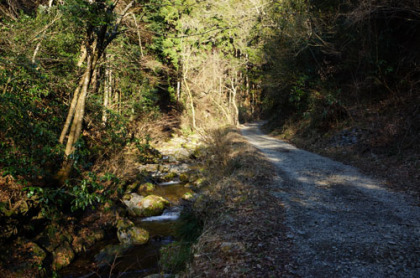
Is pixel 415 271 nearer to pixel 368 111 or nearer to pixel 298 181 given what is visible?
pixel 298 181

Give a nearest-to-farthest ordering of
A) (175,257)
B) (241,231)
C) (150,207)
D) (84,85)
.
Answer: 1. (241,231)
2. (175,257)
3. (84,85)
4. (150,207)

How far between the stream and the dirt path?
3338 millimetres

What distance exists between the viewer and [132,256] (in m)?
6.76

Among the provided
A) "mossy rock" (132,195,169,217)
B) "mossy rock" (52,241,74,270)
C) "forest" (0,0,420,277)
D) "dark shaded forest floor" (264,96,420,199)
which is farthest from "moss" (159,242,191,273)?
"dark shaded forest floor" (264,96,420,199)

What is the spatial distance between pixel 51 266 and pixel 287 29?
1541 cm

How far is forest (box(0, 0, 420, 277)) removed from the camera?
5535 mm

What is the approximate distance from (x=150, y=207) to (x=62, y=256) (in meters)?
3.43

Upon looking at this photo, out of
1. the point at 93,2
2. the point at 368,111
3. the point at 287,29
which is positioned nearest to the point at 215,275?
the point at 93,2

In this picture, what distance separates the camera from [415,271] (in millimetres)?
2902

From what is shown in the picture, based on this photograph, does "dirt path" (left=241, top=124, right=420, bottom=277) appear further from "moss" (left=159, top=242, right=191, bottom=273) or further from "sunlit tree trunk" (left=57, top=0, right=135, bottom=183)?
"sunlit tree trunk" (left=57, top=0, right=135, bottom=183)

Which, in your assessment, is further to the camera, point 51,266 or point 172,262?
point 51,266

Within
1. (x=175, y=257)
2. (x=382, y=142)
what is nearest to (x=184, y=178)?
(x=175, y=257)

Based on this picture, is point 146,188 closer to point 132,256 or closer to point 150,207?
point 150,207

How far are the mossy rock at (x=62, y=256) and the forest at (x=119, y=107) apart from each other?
25 mm
